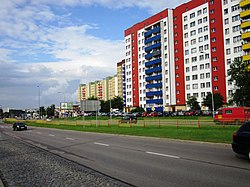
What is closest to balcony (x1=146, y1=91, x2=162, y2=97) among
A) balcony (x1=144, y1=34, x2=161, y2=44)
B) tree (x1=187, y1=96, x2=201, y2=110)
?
balcony (x1=144, y1=34, x2=161, y2=44)

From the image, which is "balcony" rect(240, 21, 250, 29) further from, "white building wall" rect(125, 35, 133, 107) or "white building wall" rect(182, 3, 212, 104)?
"white building wall" rect(125, 35, 133, 107)

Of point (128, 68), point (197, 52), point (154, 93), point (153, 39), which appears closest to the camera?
point (197, 52)

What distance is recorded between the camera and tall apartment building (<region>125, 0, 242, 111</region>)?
7038 centimetres

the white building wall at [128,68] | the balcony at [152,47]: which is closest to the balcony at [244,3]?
the balcony at [152,47]

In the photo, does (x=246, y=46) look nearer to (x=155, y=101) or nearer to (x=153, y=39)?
(x=155, y=101)

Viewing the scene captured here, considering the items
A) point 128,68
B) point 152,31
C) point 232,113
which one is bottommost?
point 232,113

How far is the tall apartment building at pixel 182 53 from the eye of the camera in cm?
7038

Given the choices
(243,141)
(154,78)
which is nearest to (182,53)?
(154,78)

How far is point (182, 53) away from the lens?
84.0 metres

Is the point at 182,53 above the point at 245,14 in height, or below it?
below

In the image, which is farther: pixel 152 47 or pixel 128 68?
pixel 128 68

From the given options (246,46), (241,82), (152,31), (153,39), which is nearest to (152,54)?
(153,39)

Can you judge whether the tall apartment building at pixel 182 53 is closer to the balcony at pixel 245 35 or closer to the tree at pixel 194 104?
the balcony at pixel 245 35

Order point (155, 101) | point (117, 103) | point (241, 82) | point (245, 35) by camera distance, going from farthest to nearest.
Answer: point (117, 103) < point (155, 101) < point (245, 35) < point (241, 82)
